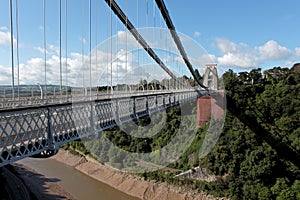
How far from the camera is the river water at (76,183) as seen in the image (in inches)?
528

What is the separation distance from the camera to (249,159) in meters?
12.2

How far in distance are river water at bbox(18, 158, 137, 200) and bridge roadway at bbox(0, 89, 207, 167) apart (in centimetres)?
876

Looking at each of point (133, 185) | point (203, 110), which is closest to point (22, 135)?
point (133, 185)

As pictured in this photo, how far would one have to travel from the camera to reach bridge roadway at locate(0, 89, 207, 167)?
2779mm

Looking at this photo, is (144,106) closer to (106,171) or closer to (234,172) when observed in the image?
(234,172)

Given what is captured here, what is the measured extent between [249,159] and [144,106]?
24.3 ft

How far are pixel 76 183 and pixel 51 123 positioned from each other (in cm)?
1265

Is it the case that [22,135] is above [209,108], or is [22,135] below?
above

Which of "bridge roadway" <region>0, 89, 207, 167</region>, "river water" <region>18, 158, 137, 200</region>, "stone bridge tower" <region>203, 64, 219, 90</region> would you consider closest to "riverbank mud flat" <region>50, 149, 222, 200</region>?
"river water" <region>18, 158, 137, 200</region>

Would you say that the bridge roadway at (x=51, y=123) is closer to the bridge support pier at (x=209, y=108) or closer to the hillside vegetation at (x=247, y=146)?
the hillside vegetation at (x=247, y=146)

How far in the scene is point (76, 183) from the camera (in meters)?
14.9

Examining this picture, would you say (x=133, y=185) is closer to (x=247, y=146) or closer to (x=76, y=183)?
(x=76, y=183)

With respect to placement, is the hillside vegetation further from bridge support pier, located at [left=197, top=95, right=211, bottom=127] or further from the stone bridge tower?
the stone bridge tower

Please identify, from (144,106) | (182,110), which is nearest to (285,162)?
(182,110)
